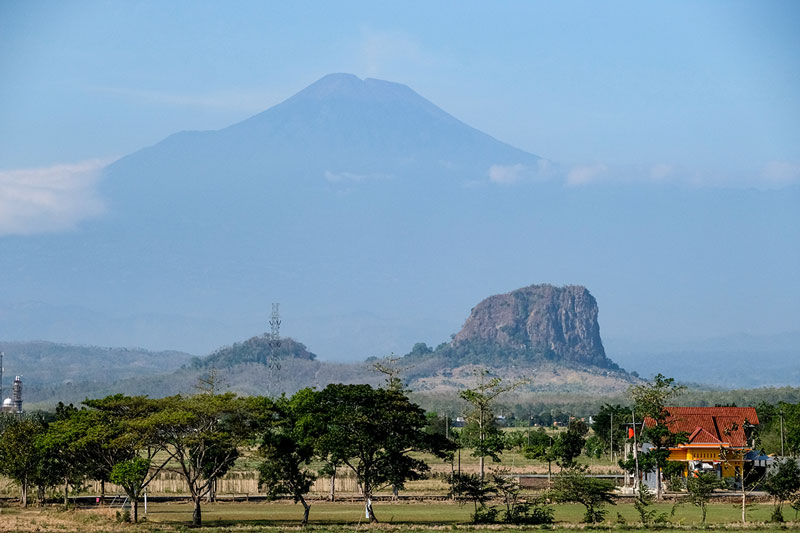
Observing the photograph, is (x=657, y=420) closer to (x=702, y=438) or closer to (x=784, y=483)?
(x=702, y=438)

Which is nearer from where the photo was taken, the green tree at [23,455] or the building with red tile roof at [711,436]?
the green tree at [23,455]

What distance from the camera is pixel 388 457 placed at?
65062 mm

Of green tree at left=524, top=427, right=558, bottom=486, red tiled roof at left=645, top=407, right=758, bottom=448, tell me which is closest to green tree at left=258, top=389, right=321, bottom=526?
green tree at left=524, top=427, right=558, bottom=486

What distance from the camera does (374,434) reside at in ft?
211

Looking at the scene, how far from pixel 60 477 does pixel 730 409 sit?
5771cm

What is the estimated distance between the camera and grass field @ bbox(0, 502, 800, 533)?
194 ft

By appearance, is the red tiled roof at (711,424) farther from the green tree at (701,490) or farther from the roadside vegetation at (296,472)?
the green tree at (701,490)

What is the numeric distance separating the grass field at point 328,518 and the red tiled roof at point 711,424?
70.3 feet

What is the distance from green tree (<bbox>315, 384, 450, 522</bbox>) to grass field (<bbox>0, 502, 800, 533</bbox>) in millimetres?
2526

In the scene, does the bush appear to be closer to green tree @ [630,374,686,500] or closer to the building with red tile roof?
green tree @ [630,374,686,500]

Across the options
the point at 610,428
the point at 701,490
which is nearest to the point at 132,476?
the point at 701,490

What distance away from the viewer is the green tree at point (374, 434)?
6406 centimetres

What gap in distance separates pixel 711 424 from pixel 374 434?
43636 millimetres

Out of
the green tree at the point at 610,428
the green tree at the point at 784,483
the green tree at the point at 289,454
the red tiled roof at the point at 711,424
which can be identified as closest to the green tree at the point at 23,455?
the green tree at the point at 289,454
